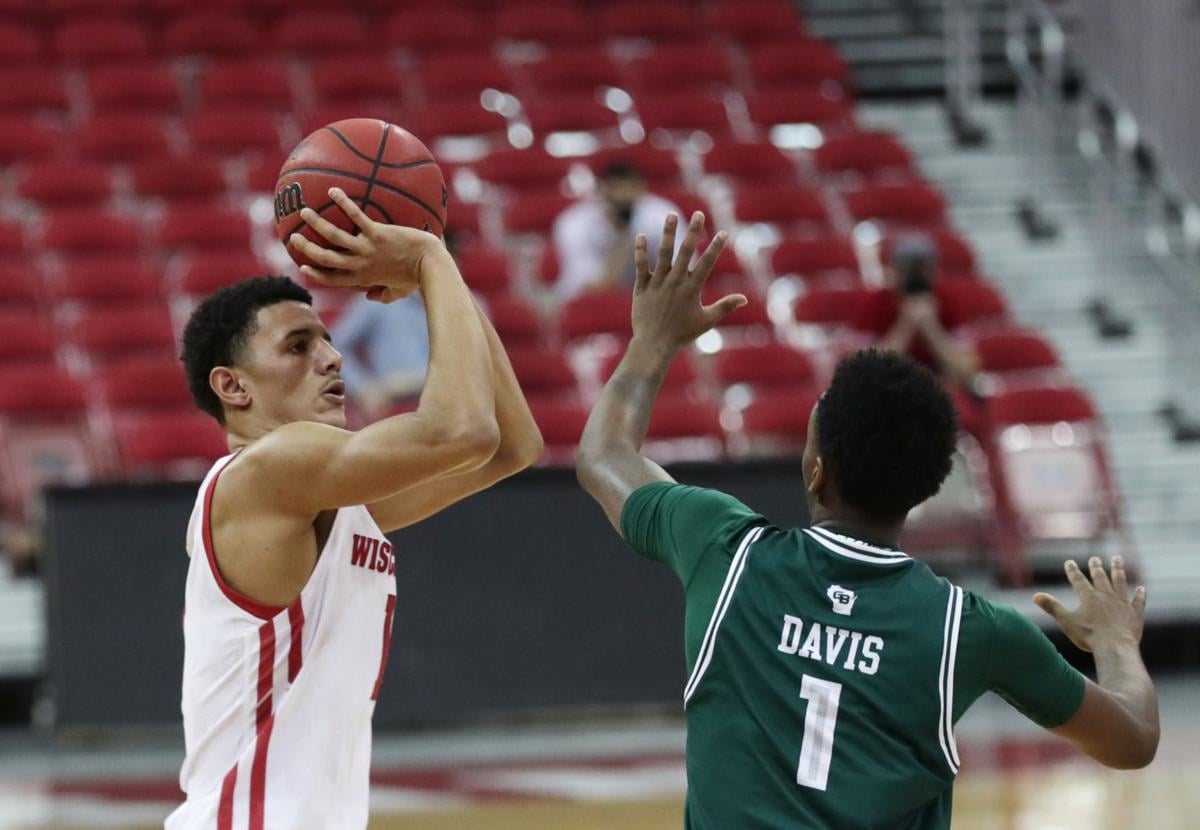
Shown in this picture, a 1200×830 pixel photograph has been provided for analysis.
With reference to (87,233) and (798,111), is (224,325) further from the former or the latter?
(798,111)

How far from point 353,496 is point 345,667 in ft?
1.01

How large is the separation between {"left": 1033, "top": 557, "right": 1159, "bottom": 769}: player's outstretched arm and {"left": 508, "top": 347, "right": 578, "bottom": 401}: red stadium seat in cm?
691

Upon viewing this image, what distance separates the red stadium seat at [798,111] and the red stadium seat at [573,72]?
1.05 m

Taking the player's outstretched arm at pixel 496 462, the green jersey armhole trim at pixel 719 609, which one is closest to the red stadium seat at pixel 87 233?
the player's outstretched arm at pixel 496 462

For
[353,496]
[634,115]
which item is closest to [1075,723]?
[353,496]

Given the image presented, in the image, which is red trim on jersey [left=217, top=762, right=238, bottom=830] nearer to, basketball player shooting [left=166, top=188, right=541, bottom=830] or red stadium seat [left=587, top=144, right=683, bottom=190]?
basketball player shooting [left=166, top=188, right=541, bottom=830]

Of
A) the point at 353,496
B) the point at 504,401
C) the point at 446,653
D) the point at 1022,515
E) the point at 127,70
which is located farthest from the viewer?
the point at 127,70

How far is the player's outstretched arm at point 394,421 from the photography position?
116 inches

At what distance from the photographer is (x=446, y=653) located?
7855mm

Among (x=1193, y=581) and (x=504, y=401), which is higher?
(x=504, y=401)

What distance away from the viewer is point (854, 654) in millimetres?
2562

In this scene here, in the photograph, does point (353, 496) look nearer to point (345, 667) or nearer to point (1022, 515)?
point (345, 667)

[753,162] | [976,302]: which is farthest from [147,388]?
[976,302]

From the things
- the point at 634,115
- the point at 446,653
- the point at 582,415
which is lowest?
the point at 446,653
